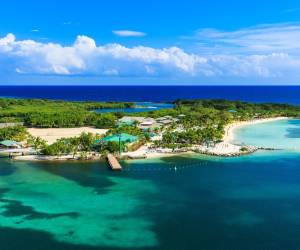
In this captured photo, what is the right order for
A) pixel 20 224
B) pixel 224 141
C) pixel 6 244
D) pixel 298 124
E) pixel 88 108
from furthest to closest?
pixel 88 108, pixel 298 124, pixel 224 141, pixel 20 224, pixel 6 244

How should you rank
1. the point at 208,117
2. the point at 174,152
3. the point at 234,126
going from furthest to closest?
1. the point at 208,117
2. the point at 234,126
3. the point at 174,152

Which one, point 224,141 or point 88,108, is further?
point 88,108

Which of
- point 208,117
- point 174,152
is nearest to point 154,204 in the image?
point 174,152

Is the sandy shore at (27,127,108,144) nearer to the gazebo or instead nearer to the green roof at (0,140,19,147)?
the gazebo

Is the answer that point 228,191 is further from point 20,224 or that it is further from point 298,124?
point 298,124

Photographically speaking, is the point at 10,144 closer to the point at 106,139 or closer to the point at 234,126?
A: the point at 106,139

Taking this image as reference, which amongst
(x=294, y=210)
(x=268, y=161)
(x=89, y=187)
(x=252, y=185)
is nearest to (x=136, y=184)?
(x=89, y=187)
